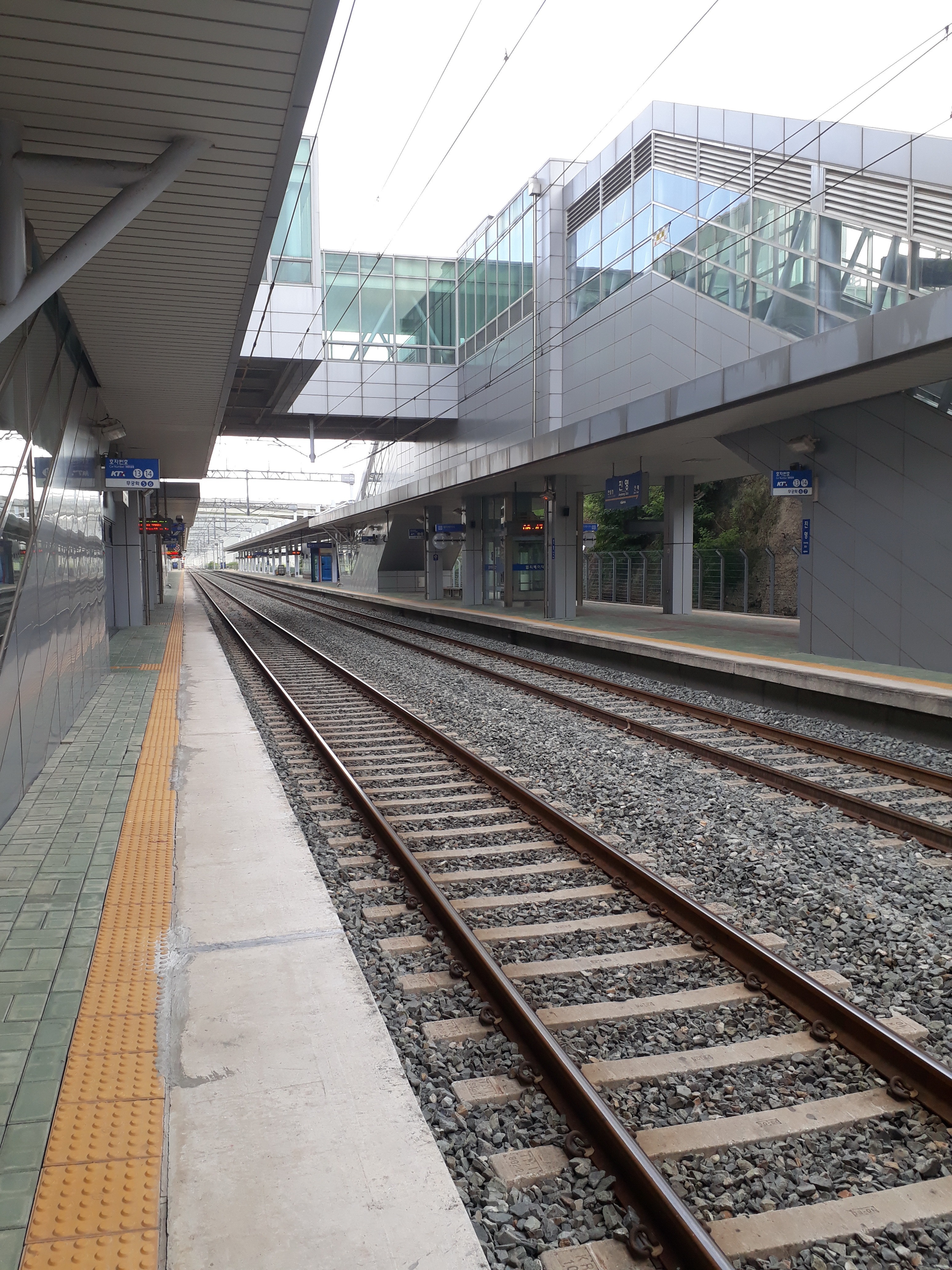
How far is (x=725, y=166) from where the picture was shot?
21.3m

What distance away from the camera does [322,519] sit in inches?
1911

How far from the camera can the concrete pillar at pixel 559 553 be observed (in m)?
23.0

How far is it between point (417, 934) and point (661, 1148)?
78.1 inches

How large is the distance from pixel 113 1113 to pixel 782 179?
787 inches

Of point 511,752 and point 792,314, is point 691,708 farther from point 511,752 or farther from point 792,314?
point 792,314

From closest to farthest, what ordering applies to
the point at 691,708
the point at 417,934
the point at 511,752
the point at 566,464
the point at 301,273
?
the point at 417,934, the point at 511,752, the point at 691,708, the point at 566,464, the point at 301,273

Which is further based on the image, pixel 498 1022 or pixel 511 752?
pixel 511 752

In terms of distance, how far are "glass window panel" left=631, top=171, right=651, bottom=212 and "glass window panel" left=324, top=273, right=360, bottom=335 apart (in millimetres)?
15783

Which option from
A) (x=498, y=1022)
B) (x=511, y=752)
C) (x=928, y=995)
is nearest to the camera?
(x=498, y=1022)

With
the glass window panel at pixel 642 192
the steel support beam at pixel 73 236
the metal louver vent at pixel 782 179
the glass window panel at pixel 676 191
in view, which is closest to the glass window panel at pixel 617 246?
the glass window panel at pixel 642 192

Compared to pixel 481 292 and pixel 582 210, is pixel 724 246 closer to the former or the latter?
pixel 582 210

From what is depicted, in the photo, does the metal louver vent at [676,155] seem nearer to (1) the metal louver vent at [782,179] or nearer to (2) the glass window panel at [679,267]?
(2) the glass window panel at [679,267]

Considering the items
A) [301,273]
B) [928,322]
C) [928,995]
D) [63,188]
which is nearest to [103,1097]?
[928,995]

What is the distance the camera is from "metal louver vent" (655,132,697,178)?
74.3ft
